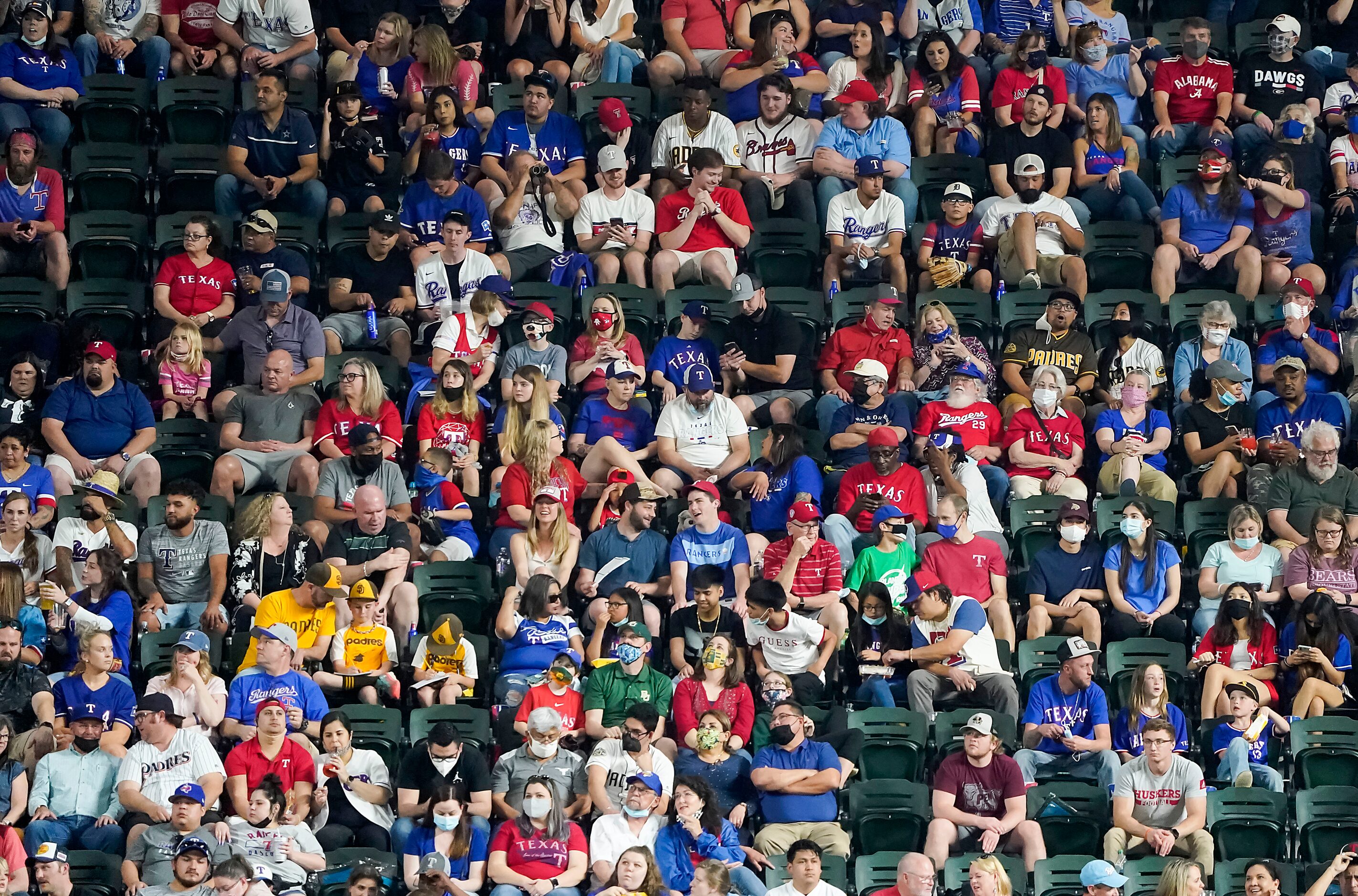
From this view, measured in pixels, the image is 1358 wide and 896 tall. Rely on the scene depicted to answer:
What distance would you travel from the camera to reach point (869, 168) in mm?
14984

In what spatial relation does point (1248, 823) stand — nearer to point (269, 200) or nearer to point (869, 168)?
point (869, 168)

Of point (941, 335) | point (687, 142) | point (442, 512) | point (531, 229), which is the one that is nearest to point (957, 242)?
point (941, 335)

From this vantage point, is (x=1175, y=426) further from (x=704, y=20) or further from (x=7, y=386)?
(x=7, y=386)

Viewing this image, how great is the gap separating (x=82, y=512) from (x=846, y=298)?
16.6ft

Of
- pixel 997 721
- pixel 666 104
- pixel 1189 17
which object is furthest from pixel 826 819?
pixel 1189 17

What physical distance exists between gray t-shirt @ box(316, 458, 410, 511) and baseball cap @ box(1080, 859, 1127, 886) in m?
4.47

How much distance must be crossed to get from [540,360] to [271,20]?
3.65m

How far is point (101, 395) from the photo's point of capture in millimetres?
13633

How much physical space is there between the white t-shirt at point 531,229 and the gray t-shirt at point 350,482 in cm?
241

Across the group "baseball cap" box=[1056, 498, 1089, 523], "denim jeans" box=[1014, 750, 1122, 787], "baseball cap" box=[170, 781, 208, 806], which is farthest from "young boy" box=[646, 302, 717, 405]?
"baseball cap" box=[170, 781, 208, 806]

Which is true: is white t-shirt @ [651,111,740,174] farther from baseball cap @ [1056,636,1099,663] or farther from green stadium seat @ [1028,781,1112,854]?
green stadium seat @ [1028,781,1112,854]

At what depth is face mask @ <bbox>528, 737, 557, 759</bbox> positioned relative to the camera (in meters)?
11.7

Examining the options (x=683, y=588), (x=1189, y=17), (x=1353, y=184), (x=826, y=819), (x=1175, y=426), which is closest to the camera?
(x=826, y=819)

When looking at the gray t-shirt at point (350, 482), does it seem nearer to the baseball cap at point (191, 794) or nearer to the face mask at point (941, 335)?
the baseball cap at point (191, 794)
